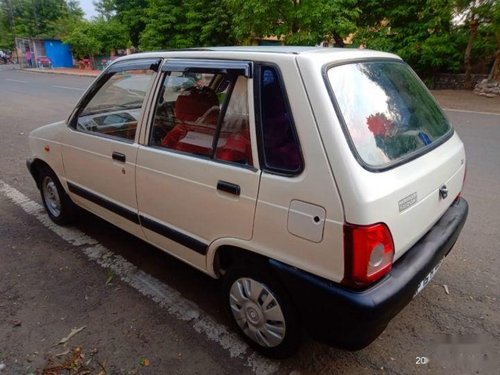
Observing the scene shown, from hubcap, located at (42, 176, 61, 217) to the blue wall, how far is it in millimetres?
40345

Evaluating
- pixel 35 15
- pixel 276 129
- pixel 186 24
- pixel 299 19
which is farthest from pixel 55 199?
pixel 35 15

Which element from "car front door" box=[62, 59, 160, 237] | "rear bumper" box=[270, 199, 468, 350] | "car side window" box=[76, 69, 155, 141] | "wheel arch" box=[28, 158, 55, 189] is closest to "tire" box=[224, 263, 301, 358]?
"rear bumper" box=[270, 199, 468, 350]

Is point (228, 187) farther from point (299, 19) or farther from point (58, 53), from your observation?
point (58, 53)

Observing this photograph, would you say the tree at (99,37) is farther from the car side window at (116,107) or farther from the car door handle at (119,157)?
the car door handle at (119,157)

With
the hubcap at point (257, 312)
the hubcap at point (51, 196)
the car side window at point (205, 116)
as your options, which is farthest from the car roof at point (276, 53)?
the hubcap at point (51, 196)

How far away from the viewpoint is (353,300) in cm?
179

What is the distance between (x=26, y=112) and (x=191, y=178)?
37.9 ft

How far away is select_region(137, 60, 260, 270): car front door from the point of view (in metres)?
2.17

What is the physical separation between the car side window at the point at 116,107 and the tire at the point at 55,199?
84 centimetres

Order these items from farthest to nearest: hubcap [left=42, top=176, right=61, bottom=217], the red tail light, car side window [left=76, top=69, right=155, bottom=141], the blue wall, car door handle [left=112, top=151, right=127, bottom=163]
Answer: the blue wall < hubcap [left=42, top=176, right=61, bottom=217] < car side window [left=76, top=69, right=155, bottom=141] < car door handle [left=112, top=151, right=127, bottom=163] < the red tail light

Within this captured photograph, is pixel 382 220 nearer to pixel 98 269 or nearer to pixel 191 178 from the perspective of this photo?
pixel 191 178

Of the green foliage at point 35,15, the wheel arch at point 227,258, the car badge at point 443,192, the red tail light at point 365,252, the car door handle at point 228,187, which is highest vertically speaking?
the green foliage at point 35,15

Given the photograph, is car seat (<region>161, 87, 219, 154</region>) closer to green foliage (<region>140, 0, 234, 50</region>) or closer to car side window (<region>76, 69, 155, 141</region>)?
car side window (<region>76, 69, 155, 141</region>)

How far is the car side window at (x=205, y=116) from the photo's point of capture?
2.22m
